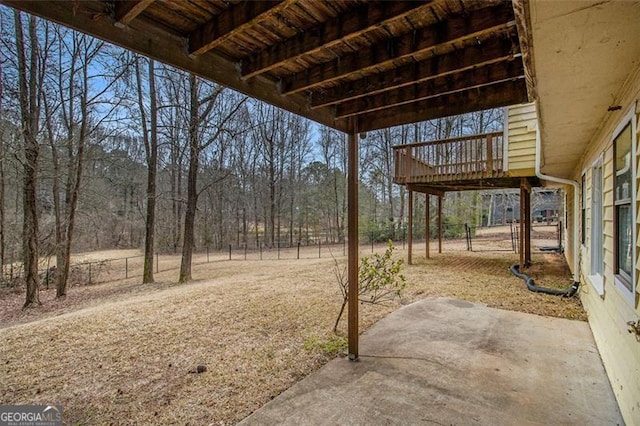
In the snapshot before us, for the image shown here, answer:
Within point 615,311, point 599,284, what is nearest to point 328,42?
point 615,311

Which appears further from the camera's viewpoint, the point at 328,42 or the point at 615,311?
the point at 615,311

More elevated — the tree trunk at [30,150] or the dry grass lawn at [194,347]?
the tree trunk at [30,150]

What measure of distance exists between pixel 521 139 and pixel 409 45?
6.28 m

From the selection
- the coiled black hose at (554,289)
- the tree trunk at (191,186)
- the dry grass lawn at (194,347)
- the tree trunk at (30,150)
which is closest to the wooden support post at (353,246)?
the dry grass lawn at (194,347)

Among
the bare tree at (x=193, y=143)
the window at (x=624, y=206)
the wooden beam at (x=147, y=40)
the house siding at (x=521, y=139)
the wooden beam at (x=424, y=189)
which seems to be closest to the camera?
the wooden beam at (x=147, y=40)

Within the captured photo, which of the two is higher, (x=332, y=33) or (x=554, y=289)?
(x=332, y=33)

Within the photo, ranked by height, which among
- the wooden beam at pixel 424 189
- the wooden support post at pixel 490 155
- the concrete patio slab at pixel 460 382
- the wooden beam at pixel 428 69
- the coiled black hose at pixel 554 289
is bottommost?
the concrete patio slab at pixel 460 382

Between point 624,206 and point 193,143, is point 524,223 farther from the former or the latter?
point 193,143

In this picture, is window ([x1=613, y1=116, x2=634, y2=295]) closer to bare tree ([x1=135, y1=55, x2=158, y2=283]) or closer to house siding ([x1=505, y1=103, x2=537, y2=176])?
house siding ([x1=505, y1=103, x2=537, y2=176])

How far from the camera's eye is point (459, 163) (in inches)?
Result: 310

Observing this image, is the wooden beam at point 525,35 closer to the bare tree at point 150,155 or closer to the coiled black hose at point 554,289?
the coiled black hose at point 554,289

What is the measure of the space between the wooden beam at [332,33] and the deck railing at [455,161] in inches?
254

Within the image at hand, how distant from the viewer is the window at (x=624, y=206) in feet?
6.94

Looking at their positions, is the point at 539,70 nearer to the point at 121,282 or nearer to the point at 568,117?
the point at 568,117
